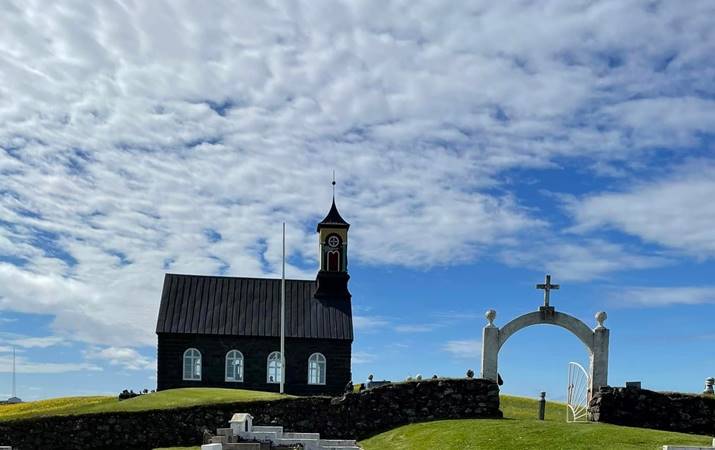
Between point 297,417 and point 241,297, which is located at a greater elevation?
point 241,297

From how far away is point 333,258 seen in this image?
51781 millimetres

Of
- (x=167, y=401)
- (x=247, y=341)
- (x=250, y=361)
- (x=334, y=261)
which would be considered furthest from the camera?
(x=334, y=261)

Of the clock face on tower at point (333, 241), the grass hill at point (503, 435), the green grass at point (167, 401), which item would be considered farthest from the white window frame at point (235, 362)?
the grass hill at point (503, 435)

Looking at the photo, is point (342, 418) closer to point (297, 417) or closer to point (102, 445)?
point (297, 417)

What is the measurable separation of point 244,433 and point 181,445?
31.7 ft

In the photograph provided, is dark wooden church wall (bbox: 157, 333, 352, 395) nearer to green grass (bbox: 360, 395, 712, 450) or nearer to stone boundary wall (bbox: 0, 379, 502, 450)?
stone boundary wall (bbox: 0, 379, 502, 450)

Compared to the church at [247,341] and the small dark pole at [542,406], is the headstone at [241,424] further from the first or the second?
the church at [247,341]

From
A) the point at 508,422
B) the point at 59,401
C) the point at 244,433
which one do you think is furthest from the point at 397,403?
the point at 59,401

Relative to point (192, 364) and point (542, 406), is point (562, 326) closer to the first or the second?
point (542, 406)

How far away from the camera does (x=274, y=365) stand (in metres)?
47.3

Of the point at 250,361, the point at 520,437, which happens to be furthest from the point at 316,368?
the point at 520,437

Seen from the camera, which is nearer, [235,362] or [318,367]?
[235,362]

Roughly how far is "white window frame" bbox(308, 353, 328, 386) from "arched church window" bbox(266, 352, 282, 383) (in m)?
1.81

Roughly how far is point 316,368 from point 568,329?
2134 centimetres
